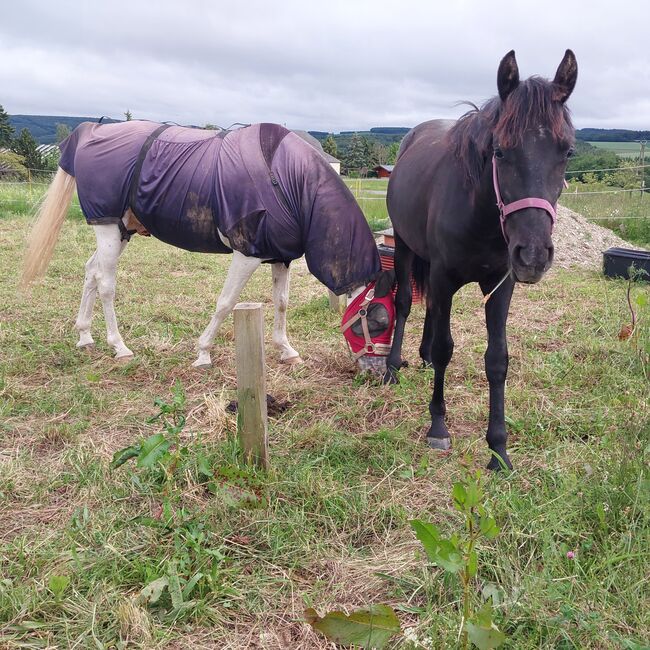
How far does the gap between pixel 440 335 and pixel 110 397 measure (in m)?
2.09

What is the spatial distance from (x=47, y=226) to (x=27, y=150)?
49056mm

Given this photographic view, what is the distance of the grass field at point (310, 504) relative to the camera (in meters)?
1.70

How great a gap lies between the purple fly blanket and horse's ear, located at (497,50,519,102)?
55.0 inches

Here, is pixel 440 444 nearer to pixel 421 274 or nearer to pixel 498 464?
pixel 498 464

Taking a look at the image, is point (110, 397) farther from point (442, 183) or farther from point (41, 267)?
point (442, 183)

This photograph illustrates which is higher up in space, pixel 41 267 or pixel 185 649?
pixel 41 267

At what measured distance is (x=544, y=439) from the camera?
9.57ft

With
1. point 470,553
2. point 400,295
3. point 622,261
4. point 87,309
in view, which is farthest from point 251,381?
point 622,261

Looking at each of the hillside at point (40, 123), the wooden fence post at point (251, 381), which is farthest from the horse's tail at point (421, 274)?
the hillside at point (40, 123)

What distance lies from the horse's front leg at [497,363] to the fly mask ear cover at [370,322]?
88 centimetres

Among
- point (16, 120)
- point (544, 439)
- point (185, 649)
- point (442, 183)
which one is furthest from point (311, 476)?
point (16, 120)

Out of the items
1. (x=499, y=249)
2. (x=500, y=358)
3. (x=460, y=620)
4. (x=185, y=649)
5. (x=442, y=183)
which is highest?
(x=442, y=183)

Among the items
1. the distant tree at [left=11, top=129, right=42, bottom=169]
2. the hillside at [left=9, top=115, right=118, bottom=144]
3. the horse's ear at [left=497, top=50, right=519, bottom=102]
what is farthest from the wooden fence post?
the hillside at [left=9, top=115, right=118, bottom=144]

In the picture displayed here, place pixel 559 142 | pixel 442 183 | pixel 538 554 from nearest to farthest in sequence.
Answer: pixel 538 554
pixel 559 142
pixel 442 183
